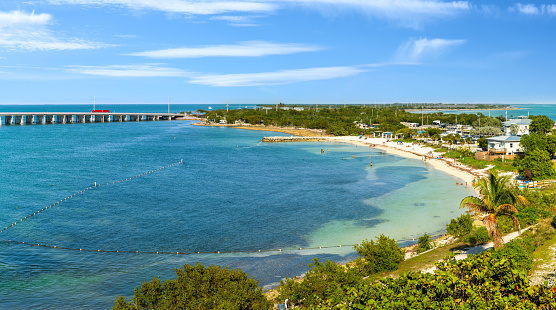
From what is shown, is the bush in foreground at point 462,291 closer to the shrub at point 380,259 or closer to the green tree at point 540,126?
the shrub at point 380,259

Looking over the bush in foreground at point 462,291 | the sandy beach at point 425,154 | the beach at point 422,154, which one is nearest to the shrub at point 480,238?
the bush in foreground at point 462,291

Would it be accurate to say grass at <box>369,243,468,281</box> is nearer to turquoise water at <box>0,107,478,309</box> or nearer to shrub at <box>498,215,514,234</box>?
shrub at <box>498,215,514,234</box>

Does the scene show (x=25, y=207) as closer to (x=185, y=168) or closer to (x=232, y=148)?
(x=185, y=168)

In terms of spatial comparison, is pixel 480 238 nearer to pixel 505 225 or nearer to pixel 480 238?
pixel 480 238

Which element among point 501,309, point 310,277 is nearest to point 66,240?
point 310,277

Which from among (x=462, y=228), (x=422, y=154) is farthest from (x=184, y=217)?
(x=422, y=154)

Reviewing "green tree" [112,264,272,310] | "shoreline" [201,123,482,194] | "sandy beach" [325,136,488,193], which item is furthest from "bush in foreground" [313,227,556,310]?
"sandy beach" [325,136,488,193]
